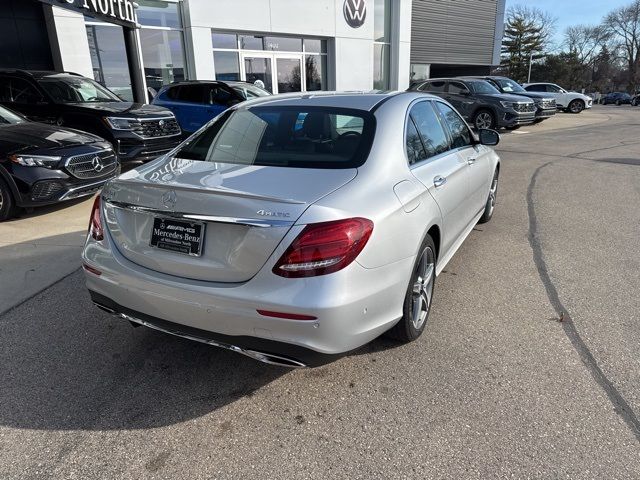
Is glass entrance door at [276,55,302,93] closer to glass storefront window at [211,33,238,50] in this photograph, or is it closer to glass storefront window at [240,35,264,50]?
glass storefront window at [240,35,264,50]

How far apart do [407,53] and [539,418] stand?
76.8ft

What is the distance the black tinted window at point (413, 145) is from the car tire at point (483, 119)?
14.0m

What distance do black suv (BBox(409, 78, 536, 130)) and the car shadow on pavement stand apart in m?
14.6

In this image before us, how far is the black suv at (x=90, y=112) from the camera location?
8180 mm

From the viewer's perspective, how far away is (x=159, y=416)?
252cm

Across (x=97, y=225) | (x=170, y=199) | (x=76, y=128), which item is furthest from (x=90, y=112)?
(x=170, y=199)

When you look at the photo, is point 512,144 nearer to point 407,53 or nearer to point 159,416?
point 407,53

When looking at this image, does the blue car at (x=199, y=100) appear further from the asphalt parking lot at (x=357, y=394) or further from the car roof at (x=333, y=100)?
the car roof at (x=333, y=100)

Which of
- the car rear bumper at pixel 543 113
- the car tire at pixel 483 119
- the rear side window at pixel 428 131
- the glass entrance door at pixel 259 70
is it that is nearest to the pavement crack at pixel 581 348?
the rear side window at pixel 428 131

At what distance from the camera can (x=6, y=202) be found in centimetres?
575

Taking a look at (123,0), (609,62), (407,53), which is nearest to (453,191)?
(123,0)

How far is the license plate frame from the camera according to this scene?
2391 millimetres

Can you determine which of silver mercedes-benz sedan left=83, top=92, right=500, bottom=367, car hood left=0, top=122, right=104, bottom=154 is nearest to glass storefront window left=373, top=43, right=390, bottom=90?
car hood left=0, top=122, right=104, bottom=154

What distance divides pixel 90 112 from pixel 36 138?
2218 millimetres
